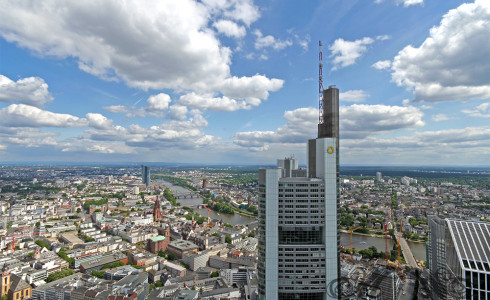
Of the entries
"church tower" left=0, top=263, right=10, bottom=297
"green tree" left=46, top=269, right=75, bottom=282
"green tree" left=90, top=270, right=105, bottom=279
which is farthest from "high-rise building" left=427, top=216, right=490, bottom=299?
"church tower" left=0, top=263, right=10, bottom=297

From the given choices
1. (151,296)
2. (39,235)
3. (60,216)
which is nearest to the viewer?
(151,296)

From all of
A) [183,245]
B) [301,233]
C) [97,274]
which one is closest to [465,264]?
[301,233]

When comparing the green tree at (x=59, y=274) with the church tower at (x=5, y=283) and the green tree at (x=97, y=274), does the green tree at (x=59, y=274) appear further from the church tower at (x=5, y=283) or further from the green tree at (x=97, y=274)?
the church tower at (x=5, y=283)

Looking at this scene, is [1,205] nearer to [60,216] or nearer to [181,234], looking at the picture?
[60,216]

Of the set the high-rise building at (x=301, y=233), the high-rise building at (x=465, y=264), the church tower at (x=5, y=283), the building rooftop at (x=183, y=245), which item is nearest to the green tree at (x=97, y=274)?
the church tower at (x=5, y=283)

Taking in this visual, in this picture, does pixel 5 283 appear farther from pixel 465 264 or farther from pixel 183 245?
pixel 465 264

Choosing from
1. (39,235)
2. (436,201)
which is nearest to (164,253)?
(39,235)
